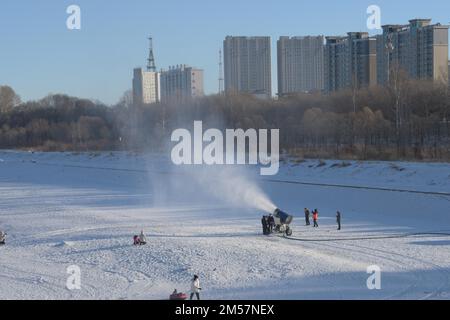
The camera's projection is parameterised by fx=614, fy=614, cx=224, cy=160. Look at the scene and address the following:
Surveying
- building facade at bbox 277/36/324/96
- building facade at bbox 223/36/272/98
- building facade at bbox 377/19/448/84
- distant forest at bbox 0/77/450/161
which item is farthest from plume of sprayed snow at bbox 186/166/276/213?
building facade at bbox 277/36/324/96

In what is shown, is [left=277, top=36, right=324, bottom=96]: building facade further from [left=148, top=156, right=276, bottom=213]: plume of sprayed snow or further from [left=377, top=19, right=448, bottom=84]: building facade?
[left=148, top=156, right=276, bottom=213]: plume of sprayed snow

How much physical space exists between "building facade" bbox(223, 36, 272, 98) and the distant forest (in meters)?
21.1

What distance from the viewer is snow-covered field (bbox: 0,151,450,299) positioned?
14.7 metres

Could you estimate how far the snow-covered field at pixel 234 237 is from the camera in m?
14.7

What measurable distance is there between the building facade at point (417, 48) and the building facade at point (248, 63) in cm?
3475

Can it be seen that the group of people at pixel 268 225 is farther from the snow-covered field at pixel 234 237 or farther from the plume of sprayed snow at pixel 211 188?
the plume of sprayed snow at pixel 211 188

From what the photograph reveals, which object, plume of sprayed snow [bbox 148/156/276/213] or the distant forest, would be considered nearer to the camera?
plume of sprayed snow [bbox 148/156/276/213]

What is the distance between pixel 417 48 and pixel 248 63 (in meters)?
43.5

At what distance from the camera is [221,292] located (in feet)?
46.5

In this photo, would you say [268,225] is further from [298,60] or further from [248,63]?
[298,60]

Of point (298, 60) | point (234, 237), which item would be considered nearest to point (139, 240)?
point (234, 237)

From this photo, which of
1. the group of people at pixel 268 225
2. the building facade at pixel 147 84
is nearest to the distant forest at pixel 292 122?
the building facade at pixel 147 84
